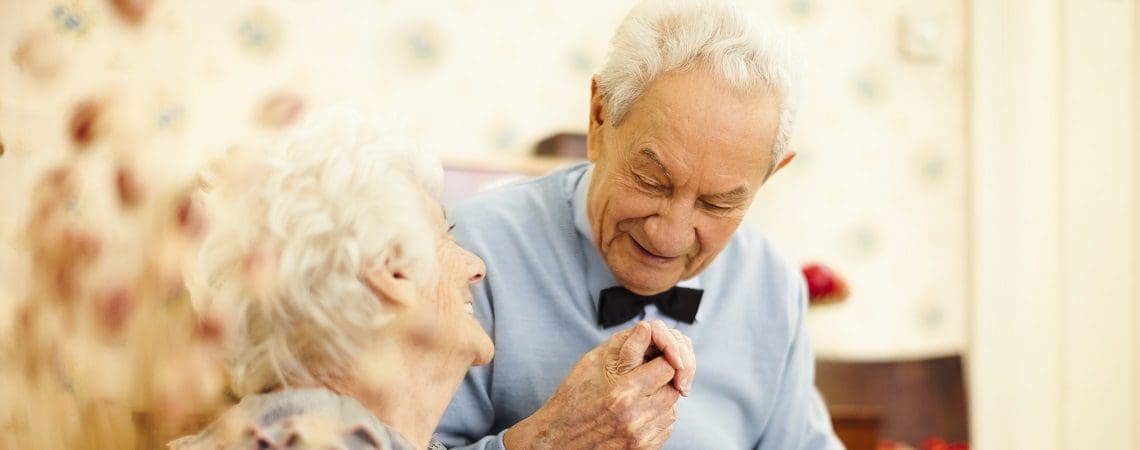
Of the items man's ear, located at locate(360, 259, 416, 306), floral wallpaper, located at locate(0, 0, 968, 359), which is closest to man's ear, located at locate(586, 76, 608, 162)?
man's ear, located at locate(360, 259, 416, 306)

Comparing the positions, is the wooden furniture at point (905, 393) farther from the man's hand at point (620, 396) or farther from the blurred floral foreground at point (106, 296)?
the blurred floral foreground at point (106, 296)

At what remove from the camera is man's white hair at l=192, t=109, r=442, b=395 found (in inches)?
38.1

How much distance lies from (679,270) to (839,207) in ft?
6.40

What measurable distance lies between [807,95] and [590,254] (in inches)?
43.4

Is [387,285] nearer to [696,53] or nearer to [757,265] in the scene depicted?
[696,53]

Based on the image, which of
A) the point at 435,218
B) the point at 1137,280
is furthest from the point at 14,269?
the point at 1137,280

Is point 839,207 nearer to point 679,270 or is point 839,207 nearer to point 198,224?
point 679,270

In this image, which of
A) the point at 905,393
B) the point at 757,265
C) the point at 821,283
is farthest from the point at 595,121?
the point at 905,393

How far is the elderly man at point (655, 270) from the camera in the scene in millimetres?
1174

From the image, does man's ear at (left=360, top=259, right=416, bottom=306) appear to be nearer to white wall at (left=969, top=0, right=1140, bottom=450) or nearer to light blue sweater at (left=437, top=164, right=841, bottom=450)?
light blue sweater at (left=437, top=164, right=841, bottom=450)

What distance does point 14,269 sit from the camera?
60 cm

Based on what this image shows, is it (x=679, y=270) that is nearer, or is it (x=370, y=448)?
(x=370, y=448)

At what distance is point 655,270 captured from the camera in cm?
133

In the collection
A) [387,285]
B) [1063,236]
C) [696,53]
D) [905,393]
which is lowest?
[905,393]
